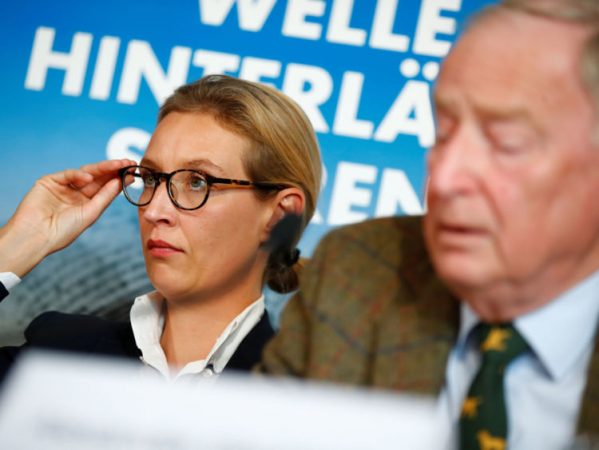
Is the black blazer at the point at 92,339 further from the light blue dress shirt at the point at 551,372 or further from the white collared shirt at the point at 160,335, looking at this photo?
the light blue dress shirt at the point at 551,372

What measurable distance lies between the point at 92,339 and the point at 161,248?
263 mm

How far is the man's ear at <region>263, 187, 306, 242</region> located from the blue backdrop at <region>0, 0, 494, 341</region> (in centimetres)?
31

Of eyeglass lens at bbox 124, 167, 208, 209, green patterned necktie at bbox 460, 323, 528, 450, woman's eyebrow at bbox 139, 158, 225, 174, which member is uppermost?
woman's eyebrow at bbox 139, 158, 225, 174

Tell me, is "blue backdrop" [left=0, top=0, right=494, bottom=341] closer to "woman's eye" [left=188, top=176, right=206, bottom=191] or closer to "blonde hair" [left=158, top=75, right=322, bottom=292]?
"blonde hair" [left=158, top=75, right=322, bottom=292]

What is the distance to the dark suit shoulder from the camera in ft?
5.84

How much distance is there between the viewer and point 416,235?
1154 mm

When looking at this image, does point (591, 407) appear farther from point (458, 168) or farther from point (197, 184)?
point (197, 184)

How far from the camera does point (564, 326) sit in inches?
37.9

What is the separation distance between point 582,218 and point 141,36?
1.69 metres

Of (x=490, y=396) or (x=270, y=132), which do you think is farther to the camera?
(x=270, y=132)

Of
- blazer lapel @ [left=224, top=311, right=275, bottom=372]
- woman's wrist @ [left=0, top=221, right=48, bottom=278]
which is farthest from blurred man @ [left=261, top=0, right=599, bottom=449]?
woman's wrist @ [left=0, top=221, right=48, bottom=278]

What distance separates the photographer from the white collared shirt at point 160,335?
5.53ft

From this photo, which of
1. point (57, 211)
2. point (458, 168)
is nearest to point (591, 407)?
point (458, 168)

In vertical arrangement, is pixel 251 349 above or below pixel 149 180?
below
